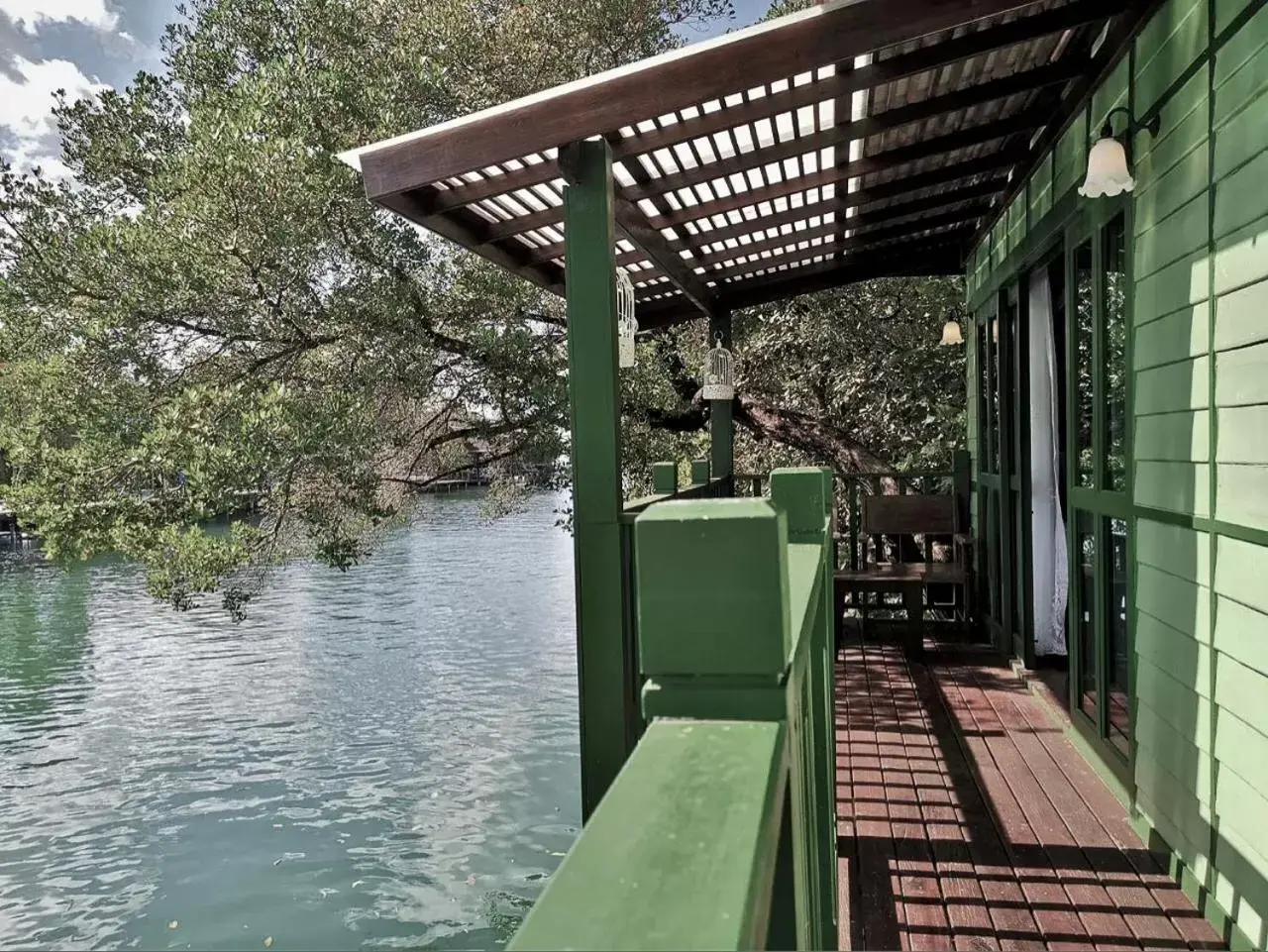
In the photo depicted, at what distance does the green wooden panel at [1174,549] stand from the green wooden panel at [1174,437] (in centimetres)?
20

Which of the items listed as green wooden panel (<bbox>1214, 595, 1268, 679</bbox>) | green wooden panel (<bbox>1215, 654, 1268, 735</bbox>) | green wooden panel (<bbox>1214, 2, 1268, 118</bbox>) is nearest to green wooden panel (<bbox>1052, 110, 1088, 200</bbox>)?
green wooden panel (<bbox>1214, 2, 1268, 118</bbox>)

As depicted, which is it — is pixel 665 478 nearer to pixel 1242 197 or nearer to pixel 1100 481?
pixel 1100 481

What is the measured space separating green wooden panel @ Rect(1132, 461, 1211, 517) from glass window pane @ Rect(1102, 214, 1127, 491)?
0.24 m

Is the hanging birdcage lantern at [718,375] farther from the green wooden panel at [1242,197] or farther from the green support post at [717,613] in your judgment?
the green support post at [717,613]

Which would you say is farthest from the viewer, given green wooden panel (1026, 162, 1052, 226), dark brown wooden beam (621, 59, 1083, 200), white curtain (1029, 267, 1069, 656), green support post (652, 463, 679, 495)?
white curtain (1029, 267, 1069, 656)

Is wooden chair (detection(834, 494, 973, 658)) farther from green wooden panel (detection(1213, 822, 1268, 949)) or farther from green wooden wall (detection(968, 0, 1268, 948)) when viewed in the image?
green wooden panel (detection(1213, 822, 1268, 949))

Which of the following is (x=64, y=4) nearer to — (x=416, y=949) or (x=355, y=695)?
(x=355, y=695)

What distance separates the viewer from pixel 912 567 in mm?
5773

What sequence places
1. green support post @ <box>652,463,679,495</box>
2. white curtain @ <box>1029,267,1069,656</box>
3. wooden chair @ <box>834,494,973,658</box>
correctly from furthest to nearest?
wooden chair @ <box>834,494,973,658</box>
white curtain @ <box>1029,267,1069,656</box>
green support post @ <box>652,463,679,495</box>

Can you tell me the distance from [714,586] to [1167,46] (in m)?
2.72

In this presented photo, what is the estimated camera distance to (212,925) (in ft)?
Answer: 21.3

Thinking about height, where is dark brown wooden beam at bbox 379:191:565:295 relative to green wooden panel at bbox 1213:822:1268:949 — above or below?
above

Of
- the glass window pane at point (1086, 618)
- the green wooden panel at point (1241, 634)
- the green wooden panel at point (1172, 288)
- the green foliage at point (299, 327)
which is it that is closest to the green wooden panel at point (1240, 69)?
the green wooden panel at point (1172, 288)

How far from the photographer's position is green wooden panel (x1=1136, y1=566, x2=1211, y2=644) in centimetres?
242
